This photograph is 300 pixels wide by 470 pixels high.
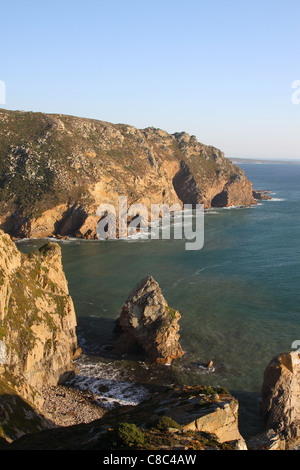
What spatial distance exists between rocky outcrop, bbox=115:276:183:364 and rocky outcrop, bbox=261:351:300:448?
478 inches

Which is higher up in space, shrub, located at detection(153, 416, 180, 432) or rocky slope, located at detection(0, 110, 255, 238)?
rocky slope, located at detection(0, 110, 255, 238)

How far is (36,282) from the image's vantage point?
4244cm

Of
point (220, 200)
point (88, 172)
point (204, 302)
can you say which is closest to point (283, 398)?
point (204, 302)

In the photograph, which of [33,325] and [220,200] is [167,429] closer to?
[33,325]

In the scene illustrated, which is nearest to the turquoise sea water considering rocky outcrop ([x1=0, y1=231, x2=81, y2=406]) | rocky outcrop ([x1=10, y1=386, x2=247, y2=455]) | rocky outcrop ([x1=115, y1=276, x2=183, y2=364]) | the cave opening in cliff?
rocky outcrop ([x1=115, y1=276, x2=183, y2=364])

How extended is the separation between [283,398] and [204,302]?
24.6 meters

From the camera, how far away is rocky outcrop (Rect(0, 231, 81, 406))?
107 ft

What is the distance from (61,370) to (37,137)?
9195 cm

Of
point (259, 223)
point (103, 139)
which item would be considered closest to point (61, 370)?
point (259, 223)

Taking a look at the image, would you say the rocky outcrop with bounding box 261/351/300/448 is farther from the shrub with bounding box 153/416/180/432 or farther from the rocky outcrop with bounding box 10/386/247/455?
the shrub with bounding box 153/416/180/432

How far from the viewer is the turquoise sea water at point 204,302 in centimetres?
3962

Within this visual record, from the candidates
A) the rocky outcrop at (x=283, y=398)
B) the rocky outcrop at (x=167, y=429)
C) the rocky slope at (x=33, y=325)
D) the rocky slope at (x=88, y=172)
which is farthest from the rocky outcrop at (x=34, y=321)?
the rocky slope at (x=88, y=172)

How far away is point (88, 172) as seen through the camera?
111312 mm
